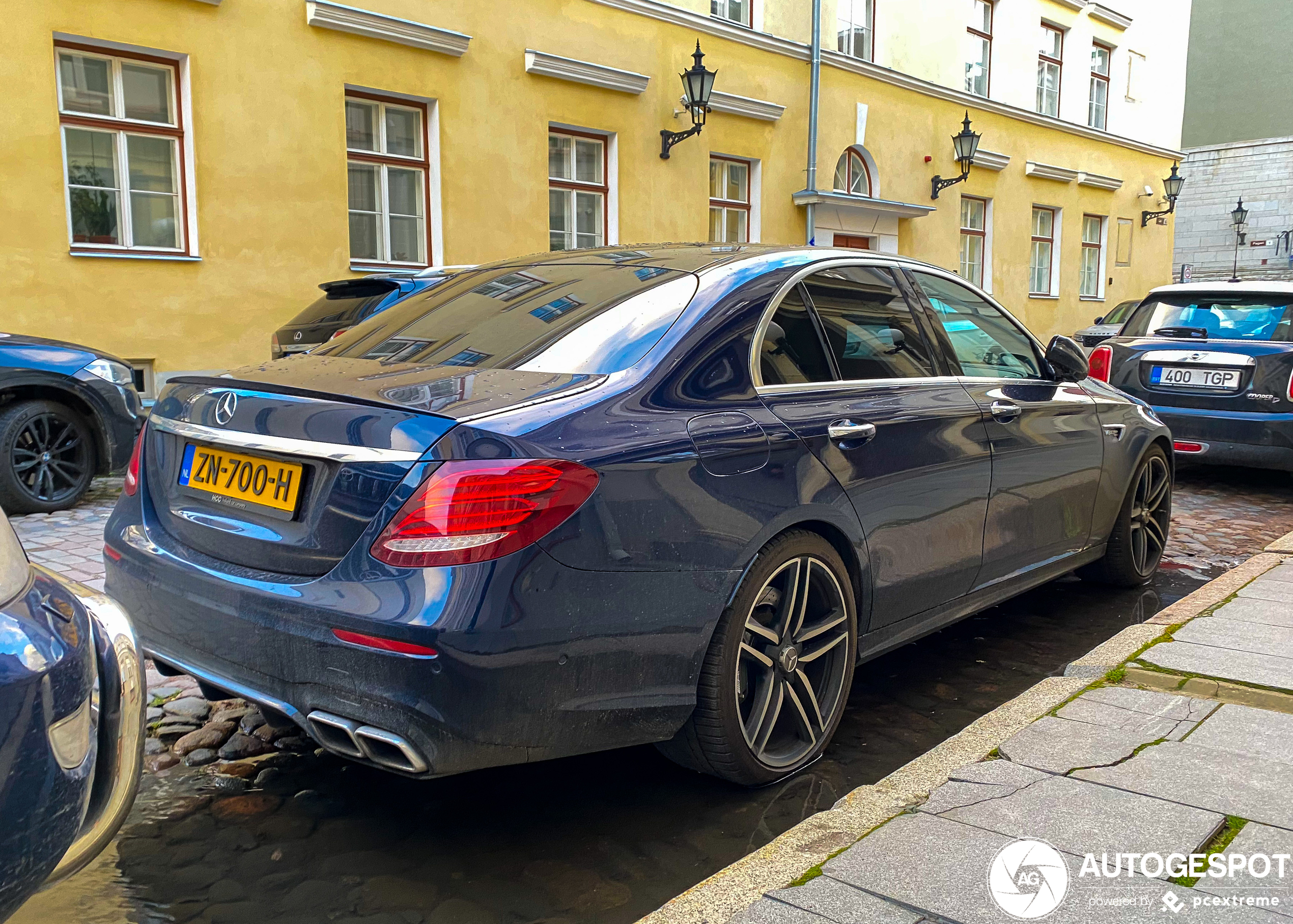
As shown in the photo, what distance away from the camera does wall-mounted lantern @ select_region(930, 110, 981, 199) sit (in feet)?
60.1

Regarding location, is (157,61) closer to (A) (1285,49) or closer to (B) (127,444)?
(B) (127,444)

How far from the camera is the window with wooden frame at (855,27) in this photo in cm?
1666

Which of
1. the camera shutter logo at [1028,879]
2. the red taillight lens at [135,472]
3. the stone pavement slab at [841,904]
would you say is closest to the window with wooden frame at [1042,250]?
the camera shutter logo at [1028,879]

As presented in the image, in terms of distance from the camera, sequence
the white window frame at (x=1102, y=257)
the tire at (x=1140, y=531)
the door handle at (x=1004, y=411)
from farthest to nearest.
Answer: the white window frame at (x=1102, y=257), the tire at (x=1140, y=531), the door handle at (x=1004, y=411)

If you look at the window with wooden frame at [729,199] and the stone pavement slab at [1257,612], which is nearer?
the stone pavement slab at [1257,612]

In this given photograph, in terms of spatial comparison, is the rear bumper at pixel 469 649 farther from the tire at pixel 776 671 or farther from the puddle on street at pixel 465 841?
the puddle on street at pixel 465 841

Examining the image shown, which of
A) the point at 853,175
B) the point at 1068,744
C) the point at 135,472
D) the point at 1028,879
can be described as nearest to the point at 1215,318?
the point at 1068,744

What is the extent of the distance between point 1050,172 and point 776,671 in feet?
68.4

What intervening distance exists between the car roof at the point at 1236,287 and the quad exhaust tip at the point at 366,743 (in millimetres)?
7083

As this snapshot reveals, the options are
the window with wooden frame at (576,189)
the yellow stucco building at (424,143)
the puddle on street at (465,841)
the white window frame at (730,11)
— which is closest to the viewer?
the puddle on street at (465,841)

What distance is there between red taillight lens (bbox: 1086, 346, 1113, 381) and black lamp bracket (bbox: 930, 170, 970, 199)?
11.1 meters

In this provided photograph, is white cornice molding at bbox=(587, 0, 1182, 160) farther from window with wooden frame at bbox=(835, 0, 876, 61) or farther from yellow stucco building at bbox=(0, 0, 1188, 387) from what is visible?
window with wooden frame at bbox=(835, 0, 876, 61)

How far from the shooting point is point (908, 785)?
2883mm

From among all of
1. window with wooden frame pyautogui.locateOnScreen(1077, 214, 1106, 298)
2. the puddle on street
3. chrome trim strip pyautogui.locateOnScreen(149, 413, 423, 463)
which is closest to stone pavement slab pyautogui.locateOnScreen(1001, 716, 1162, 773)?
the puddle on street
